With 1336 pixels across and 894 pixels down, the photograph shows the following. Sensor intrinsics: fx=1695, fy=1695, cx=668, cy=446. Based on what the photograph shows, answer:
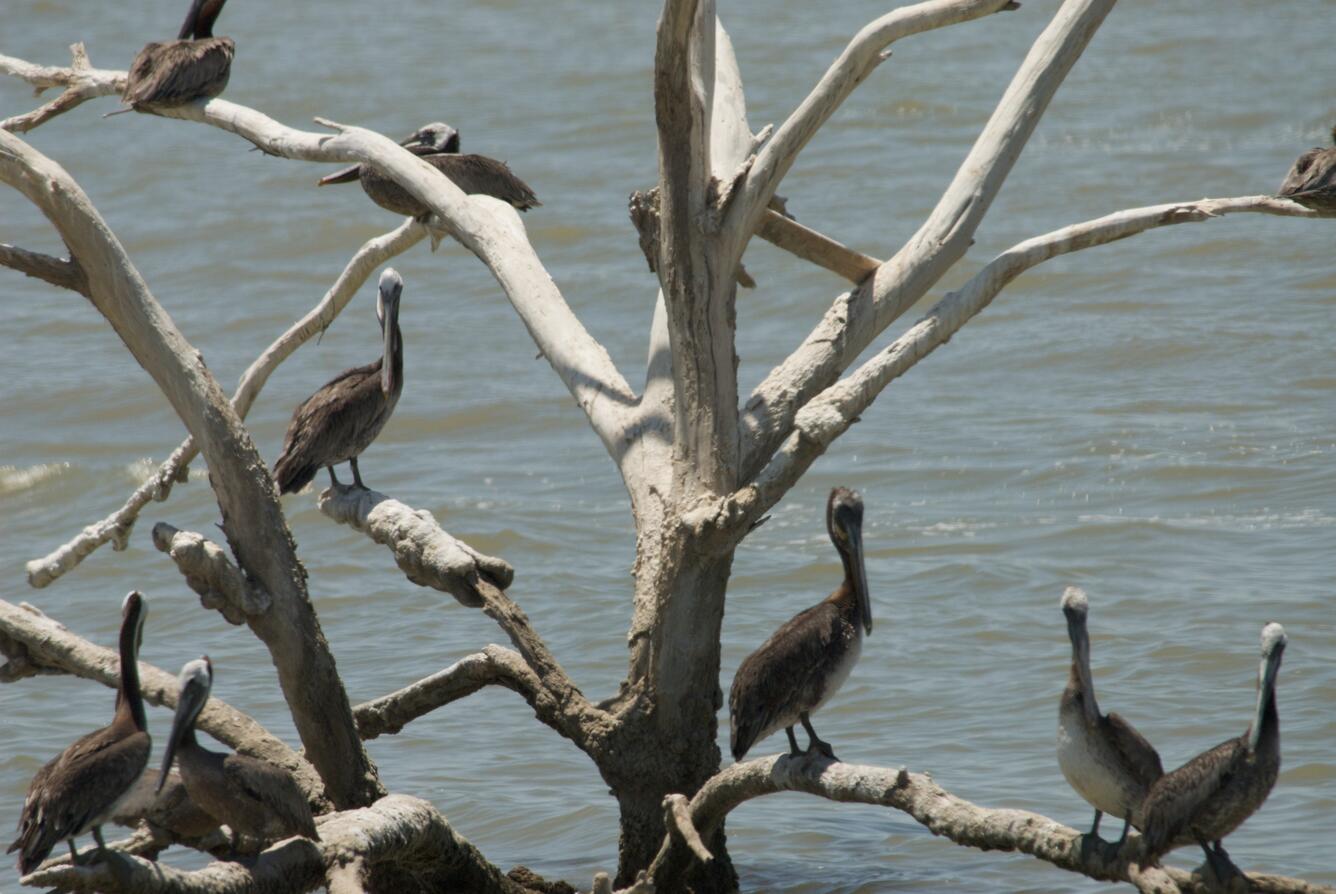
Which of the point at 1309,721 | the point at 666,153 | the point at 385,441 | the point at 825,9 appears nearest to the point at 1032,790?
the point at 1309,721

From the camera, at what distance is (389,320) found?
705 centimetres

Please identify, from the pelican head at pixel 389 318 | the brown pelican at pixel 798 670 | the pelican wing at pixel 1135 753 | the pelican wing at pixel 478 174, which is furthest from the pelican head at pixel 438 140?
the pelican wing at pixel 1135 753

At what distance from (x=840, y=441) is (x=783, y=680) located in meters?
7.77

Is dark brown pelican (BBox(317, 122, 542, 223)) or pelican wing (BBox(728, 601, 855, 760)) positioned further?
dark brown pelican (BBox(317, 122, 542, 223))

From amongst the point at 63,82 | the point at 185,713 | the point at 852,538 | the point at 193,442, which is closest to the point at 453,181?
the point at 63,82

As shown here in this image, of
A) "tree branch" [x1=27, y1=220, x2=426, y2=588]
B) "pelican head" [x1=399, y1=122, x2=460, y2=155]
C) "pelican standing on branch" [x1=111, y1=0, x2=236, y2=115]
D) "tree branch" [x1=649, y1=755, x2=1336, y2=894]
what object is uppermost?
"pelican standing on branch" [x1=111, y1=0, x2=236, y2=115]

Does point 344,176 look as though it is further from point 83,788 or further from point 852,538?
point 83,788

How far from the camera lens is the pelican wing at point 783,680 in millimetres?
5254

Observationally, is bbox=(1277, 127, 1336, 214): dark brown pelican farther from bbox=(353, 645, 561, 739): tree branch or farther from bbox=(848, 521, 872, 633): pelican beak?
bbox=(353, 645, 561, 739): tree branch

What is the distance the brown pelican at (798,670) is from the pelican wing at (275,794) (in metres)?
1.33

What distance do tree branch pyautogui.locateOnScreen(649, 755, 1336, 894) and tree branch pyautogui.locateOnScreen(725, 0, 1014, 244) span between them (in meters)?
1.68

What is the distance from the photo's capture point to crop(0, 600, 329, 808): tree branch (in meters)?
5.46

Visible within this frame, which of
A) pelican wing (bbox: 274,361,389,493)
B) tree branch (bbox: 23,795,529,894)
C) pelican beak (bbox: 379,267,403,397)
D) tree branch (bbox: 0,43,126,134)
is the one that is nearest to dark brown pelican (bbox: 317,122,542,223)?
pelican beak (bbox: 379,267,403,397)

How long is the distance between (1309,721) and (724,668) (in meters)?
2.98
